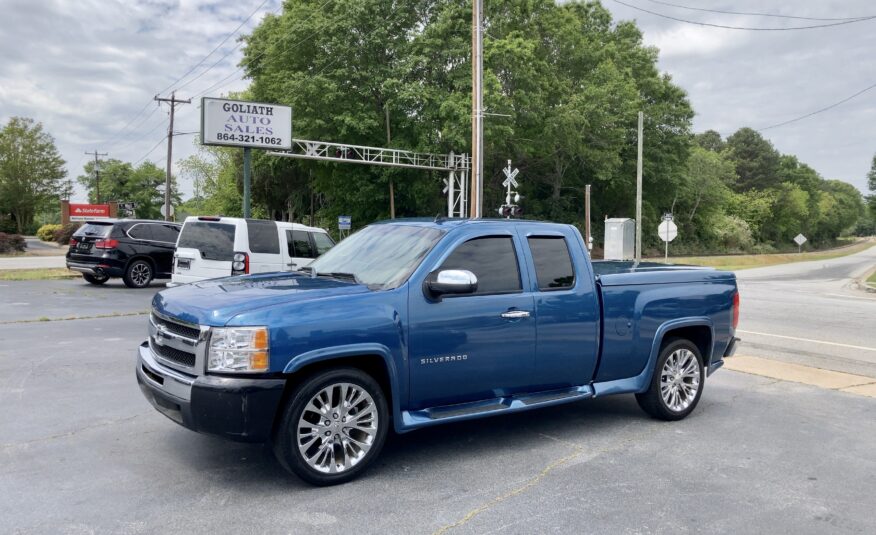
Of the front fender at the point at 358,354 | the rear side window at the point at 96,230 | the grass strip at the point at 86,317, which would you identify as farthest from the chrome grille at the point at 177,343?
the rear side window at the point at 96,230

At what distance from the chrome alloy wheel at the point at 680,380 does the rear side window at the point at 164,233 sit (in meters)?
15.8

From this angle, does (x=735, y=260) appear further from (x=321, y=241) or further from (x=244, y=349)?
(x=244, y=349)

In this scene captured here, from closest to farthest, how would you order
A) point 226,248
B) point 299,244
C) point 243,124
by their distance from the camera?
point 226,248 < point 299,244 < point 243,124

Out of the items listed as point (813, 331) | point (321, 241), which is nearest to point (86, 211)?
point (321, 241)

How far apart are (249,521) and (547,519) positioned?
1.73m

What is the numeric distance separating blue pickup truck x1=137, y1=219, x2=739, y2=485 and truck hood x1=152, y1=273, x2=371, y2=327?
0.05ft

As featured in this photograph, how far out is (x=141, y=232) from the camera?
1803cm

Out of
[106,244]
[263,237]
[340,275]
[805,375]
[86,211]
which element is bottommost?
[805,375]

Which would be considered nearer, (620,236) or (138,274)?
(138,274)

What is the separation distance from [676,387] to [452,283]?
2.90 metres

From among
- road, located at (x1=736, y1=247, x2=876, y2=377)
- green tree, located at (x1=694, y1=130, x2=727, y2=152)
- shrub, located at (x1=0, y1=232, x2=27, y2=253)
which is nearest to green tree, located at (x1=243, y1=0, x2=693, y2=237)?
shrub, located at (x1=0, y1=232, x2=27, y2=253)

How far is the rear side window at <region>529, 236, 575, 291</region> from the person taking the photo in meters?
5.25

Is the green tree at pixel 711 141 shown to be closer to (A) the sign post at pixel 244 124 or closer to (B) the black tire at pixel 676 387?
(A) the sign post at pixel 244 124

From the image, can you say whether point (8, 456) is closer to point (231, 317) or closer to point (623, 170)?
point (231, 317)
